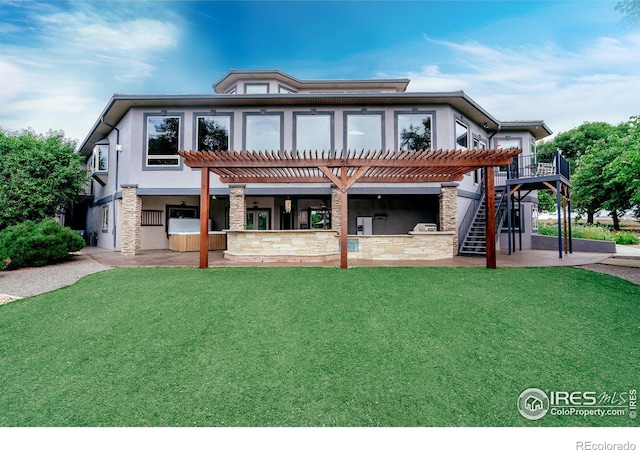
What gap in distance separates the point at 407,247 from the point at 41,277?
10355 mm

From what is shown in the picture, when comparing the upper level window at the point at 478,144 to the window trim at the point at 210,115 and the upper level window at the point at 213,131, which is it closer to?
the window trim at the point at 210,115

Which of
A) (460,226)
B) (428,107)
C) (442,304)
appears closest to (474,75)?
(428,107)

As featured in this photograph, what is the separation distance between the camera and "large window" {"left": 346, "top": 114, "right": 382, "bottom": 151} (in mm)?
11891

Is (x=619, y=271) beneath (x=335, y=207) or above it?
beneath

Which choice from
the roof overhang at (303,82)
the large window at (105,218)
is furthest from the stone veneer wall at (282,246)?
the roof overhang at (303,82)

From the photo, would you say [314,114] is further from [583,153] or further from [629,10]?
[583,153]

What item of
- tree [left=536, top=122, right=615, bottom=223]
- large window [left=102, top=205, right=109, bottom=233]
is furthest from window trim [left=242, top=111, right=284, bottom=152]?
tree [left=536, top=122, right=615, bottom=223]

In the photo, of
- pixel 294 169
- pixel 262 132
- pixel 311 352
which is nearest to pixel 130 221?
pixel 262 132

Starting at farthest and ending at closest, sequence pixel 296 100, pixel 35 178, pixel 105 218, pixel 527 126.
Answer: pixel 105 218
pixel 527 126
pixel 35 178
pixel 296 100

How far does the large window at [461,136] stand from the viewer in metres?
12.4

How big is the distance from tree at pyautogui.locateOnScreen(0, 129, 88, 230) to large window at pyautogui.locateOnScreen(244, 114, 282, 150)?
30.9 feet

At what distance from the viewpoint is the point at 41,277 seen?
753cm

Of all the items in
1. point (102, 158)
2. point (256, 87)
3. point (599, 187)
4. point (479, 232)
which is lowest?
point (479, 232)
